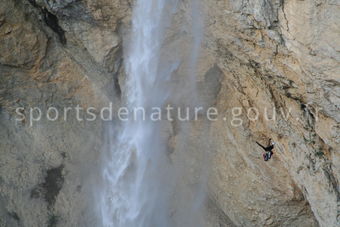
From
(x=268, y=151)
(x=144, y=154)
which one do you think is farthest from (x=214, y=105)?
(x=144, y=154)

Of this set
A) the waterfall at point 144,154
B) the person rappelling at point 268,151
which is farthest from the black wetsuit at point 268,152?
the waterfall at point 144,154

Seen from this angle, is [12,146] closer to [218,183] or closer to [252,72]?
[218,183]

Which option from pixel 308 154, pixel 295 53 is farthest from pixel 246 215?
pixel 295 53

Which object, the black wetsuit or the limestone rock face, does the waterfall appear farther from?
the black wetsuit

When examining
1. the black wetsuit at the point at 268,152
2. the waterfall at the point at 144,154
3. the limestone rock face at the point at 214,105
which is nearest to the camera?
the limestone rock face at the point at 214,105

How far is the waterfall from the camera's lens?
13.1 metres

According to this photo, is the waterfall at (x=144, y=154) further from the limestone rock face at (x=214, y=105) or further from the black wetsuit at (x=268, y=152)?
the black wetsuit at (x=268, y=152)

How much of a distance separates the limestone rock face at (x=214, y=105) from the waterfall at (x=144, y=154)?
1.24 feet

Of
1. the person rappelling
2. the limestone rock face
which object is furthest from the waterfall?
the person rappelling

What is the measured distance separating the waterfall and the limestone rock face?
0.38 meters

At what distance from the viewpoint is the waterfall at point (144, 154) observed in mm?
13055

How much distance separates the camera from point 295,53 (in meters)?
9.20

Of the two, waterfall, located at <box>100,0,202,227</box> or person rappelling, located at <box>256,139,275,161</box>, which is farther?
waterfall, located at <box>100,0,202,227</box>

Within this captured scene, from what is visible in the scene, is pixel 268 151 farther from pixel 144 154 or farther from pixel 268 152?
pixel 144 154
